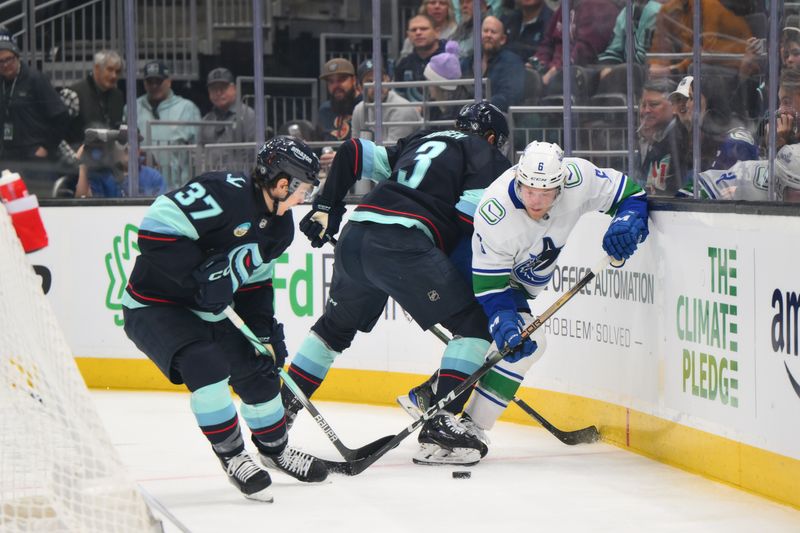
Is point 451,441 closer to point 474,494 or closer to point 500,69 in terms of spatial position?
point 474,494

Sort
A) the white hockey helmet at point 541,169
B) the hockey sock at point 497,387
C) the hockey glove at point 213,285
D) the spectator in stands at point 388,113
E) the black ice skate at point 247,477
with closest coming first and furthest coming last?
the hockey glove at point 213,285
the black ice skate at point 247,477
the white hockey helmet at point 541,169
the hockey sock at point 497,387
the spectator in stands at point 388,113

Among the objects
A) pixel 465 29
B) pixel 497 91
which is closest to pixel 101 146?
pixel 465 29

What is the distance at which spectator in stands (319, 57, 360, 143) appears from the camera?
632 cm

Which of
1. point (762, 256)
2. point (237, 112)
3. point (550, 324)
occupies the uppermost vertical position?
point (237, 112)

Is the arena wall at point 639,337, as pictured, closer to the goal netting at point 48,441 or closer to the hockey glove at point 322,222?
the hockey glove at point 322,222

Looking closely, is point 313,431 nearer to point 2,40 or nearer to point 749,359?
point 749,359

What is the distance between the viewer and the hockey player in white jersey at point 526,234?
394 cm

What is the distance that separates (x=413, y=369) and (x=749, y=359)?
203 cm

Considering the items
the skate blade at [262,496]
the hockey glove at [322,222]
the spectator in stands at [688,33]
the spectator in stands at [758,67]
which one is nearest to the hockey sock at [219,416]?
the skate blade at [262,496]

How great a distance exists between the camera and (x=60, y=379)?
293cm

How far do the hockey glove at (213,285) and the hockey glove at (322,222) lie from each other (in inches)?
36.2

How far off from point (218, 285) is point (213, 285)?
0.01 m

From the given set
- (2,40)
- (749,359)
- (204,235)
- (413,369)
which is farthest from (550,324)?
(2,40)

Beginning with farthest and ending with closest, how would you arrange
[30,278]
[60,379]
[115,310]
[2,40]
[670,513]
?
[2,40] < [115,310] < [670,513] < [30,278] < [60,379]
